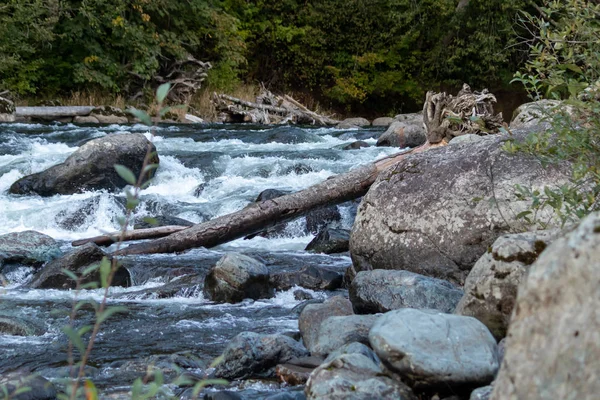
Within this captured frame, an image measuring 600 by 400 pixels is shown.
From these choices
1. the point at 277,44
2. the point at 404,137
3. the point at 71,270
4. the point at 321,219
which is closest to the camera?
the point at 71,270

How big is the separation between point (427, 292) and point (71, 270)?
3.34 m

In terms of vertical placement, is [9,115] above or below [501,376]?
below

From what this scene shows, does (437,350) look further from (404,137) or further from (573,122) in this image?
(404,137)

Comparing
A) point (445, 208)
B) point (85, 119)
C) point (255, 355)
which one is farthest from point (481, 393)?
point (85, 119)

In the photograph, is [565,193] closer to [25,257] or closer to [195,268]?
[195,268]

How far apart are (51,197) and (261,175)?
3152mm

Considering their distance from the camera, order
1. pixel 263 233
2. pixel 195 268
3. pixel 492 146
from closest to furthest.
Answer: pixel 492 146 < pixel 195 268 < pixel 263 233

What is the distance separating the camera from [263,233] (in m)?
8.83

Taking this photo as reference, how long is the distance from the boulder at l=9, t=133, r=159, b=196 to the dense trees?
11.2m

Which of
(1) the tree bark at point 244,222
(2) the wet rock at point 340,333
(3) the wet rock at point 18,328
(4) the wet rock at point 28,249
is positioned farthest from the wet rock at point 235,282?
(4) the wet rock at point 28,249

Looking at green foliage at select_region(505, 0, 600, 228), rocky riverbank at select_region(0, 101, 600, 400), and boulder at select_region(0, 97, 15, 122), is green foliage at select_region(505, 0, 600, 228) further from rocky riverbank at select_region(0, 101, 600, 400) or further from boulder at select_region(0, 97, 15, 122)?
boulder at select_region(0, 97, 15, 122)

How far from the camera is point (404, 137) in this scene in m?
14.5

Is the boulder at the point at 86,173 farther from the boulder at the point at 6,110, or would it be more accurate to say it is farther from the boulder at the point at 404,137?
the boulder at the point at 6,110

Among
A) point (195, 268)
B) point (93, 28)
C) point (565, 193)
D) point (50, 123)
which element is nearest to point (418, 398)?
point (565, 193)
